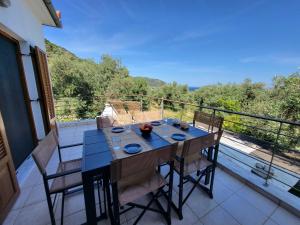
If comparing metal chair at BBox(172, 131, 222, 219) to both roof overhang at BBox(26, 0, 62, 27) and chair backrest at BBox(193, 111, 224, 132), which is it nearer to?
chair backrest at BBox(193, 111, 224, 132)

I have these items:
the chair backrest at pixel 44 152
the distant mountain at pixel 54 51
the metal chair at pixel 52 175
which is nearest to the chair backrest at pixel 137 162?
the metal chair at pixel 52 175

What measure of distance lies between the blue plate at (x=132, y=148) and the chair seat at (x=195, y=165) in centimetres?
47

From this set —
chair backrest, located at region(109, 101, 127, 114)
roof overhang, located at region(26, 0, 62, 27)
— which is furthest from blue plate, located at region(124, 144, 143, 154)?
chair backrest, located at region(109, 101, 127, 114)

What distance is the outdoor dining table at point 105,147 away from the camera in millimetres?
950

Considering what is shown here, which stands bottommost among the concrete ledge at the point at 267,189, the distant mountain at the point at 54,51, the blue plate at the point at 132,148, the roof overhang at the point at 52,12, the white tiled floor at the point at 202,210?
the white tiled floor at the point at 202,210

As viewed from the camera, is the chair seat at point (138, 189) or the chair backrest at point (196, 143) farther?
the chair backrest at point (196, 143)

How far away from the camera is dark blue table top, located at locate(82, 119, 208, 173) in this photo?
98 centimetres

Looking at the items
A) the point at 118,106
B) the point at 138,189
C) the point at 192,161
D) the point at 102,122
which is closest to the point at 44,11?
the point at 102,122

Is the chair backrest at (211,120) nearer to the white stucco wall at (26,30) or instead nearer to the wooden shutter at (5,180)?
the wooden shutter at (5,180)

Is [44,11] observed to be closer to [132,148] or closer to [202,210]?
[132,148]

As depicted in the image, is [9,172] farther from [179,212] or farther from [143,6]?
[143,6]

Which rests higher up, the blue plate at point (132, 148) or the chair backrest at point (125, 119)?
the blue plate at point (132, 148)

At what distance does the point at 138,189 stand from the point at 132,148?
1.07 feet

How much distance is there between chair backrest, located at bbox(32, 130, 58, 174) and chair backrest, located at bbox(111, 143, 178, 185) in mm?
544
